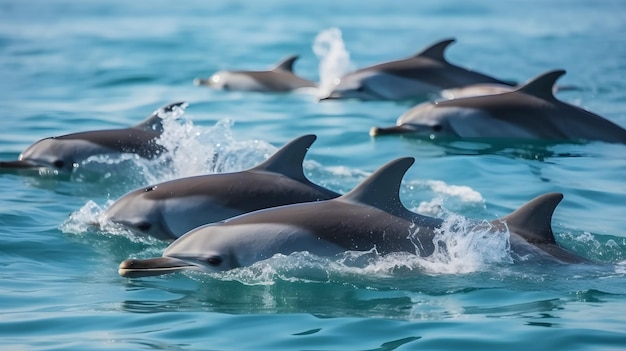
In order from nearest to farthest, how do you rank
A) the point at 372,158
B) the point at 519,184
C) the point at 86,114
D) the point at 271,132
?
the point at 519,184 → the point at 372,158 → the point at 271,132 → the point at 86,114

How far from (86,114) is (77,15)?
26706mm

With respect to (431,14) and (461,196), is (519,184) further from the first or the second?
(431,14)

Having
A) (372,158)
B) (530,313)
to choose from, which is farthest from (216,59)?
(530,313)

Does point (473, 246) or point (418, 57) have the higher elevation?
point (418, 57)

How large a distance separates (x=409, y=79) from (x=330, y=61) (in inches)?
238

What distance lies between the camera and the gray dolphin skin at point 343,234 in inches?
307

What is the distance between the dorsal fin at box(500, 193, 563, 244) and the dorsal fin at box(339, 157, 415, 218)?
2.59 feet

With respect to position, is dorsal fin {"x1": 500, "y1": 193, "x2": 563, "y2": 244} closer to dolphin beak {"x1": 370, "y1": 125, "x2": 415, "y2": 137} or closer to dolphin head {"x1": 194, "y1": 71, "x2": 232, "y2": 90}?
dolphin beak {"x1": 370, "y1": 125, "x2": 415, "y2": 137}

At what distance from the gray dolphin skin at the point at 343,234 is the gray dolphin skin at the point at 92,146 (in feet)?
12.2

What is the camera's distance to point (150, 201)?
359 inches

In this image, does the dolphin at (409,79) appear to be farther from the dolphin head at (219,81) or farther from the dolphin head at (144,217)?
the dolphin head at (144,217)

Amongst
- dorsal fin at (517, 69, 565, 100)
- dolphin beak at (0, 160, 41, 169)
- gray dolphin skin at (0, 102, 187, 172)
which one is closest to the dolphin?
dorsal fin at (517, 69, 565, 100)

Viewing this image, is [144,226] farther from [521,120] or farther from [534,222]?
[521,120]

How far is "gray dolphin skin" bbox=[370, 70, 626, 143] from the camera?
13.6 metres
